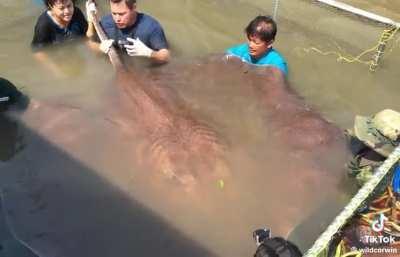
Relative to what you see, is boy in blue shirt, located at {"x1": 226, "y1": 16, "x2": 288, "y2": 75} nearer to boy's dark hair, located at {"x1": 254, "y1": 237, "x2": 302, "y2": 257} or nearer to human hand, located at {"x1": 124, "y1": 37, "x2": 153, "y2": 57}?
human hand, located at {"x1": 124, "y1": 37, "x2": 153, "y2": 57}

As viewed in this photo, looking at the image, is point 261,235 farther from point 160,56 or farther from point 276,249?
point 160,56

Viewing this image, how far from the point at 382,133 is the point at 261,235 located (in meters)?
1.56

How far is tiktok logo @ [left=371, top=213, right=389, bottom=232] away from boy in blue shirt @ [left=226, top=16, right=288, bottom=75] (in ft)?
6.67

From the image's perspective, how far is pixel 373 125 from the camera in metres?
3.98

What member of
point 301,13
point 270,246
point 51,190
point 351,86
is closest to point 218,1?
point 301,13

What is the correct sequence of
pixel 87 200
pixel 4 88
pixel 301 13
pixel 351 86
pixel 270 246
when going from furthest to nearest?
pixel 301 13
pixel 351 86
pixel 4 88
pixel 87 200
pixel 270 246

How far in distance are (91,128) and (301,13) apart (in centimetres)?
385

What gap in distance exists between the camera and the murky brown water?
10.8ft

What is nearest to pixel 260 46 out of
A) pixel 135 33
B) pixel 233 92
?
pixel 233 92

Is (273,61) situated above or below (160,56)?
above

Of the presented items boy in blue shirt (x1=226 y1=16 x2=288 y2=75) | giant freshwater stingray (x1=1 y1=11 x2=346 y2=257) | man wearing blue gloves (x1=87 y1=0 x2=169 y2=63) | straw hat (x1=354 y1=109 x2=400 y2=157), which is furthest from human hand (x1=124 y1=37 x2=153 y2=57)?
straw hat (x1=354 y1=109 x2=400 y2=157)

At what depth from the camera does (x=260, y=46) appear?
4.89 m

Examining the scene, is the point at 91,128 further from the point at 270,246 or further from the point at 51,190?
the point at 270,246

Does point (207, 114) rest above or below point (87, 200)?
above
